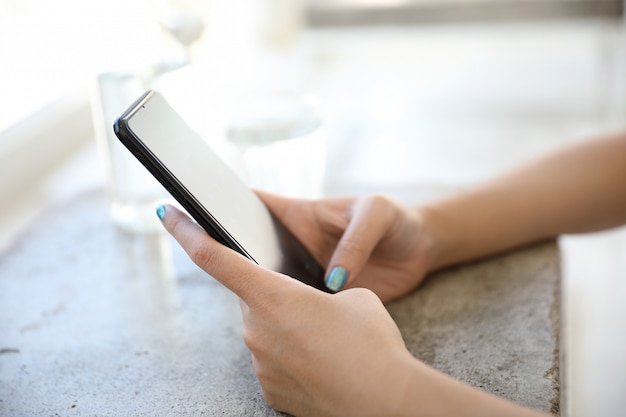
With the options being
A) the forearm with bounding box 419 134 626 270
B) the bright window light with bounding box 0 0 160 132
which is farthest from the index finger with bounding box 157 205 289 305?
the bright window light with bounding box 0 0 160 132

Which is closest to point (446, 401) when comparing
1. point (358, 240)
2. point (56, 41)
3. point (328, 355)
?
point (328, 355)

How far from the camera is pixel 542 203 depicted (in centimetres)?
70

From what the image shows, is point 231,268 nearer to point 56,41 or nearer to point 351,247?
point 351,247

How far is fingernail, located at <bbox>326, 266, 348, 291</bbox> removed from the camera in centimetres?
56

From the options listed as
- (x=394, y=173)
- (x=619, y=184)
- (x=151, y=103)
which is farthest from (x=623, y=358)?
(x=151, y=103)

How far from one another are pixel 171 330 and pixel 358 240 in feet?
0.56

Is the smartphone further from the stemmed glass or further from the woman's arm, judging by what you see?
the stemmed glass

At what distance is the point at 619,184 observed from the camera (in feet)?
2.31

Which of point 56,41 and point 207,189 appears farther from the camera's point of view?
point 56,41

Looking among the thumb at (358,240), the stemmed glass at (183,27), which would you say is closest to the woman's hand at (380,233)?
the thumb at (358,240)

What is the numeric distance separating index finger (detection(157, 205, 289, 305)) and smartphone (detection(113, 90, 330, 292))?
0.01 m

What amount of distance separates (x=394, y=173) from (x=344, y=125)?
0.25m

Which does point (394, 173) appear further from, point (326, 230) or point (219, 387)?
point (219, 387)

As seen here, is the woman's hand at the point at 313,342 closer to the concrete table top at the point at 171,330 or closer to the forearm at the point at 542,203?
the concrete table top at the point at 171,330
